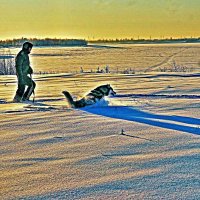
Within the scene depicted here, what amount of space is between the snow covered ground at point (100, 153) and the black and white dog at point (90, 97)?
0.50 metres

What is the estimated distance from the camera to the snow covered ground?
293 centimetres

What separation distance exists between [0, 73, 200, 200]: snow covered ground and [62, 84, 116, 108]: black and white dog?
50 centimetres

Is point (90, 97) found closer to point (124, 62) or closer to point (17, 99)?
point (17, 99)

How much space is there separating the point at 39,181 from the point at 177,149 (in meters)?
1.64

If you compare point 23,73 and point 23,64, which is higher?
point 23,64

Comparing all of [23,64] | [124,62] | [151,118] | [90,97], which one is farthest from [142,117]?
[124,62]

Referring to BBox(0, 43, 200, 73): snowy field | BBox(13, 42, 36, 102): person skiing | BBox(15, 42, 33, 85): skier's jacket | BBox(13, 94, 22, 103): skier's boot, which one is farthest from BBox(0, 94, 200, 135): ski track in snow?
BBox(0, 43, 200, 73): snowy field

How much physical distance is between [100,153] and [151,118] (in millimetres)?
2207

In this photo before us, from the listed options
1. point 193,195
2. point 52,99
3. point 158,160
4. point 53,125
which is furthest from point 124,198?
point 52,99

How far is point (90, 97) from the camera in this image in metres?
8.07

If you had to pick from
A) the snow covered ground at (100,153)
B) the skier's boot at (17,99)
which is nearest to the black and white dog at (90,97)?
the snow covered ground at (100,153)

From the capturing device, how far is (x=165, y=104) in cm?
767

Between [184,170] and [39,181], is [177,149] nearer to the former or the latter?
[184,170]

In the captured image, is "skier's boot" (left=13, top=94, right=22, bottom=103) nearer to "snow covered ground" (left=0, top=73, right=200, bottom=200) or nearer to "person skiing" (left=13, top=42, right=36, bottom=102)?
"person skiing" (left=13, top=42, right=36, bottom=102)
